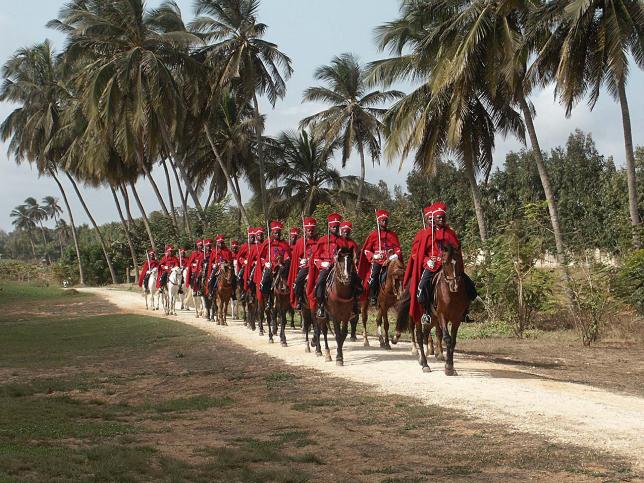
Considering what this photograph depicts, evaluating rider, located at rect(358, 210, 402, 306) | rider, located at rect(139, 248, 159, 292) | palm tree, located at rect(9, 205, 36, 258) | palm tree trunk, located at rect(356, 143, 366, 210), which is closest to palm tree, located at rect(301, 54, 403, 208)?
palm tree trunk, located at rect(356, 143, 366, 210)

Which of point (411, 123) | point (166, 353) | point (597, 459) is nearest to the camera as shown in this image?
point (597, 459)

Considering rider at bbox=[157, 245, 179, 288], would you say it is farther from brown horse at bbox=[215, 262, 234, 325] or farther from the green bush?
the green bush

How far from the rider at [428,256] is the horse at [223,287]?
1119 cm

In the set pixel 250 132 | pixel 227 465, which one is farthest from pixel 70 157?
pixel 227 465

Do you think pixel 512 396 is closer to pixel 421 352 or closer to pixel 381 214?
pixel 421 352

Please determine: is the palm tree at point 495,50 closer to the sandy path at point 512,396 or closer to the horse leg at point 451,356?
the sandy path at point 512,396

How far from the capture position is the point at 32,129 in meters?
56.6

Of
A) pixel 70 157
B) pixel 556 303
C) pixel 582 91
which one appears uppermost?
pixel 70 157

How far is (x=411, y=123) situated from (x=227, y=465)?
72.0 feet

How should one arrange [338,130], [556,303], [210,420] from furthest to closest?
1. [338,130]
2. [556,303]
3. [210,420]

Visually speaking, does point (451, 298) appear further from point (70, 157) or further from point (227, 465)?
point (70, 157)

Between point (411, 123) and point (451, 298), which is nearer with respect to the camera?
point (451, 298)

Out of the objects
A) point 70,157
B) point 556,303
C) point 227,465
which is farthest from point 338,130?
point 227,465

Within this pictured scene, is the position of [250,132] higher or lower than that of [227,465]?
higher
